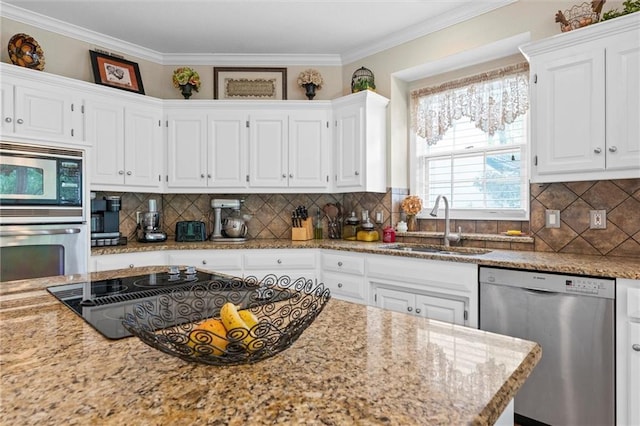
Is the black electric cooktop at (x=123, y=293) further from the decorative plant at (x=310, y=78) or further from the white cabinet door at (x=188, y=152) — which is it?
the decorative plant at (x=310, y=78)

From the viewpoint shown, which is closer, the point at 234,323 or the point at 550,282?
the point at 234,323

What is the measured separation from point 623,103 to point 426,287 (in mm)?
1520

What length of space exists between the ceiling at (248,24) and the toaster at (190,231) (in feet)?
5.46

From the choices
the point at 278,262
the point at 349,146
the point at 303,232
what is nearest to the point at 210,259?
the point at 278,262

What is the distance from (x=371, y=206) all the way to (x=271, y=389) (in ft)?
10.2

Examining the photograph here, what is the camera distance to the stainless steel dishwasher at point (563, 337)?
1.80 m

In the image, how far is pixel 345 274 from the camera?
308 cm

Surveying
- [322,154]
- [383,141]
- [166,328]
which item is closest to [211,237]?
[322,154]

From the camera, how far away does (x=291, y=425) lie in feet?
1.73

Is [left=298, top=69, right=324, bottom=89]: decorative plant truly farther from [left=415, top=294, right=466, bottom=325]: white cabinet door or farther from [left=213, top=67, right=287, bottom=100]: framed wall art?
[left=415, top=294, right=466, bottom=325]: white cabinet door

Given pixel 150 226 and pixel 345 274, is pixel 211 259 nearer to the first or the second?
pixel 150 226

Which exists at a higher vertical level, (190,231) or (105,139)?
(105,139)

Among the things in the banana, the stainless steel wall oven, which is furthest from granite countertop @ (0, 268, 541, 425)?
the stainless steel wall oven

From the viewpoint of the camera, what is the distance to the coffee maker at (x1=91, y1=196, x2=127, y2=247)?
3.00m
